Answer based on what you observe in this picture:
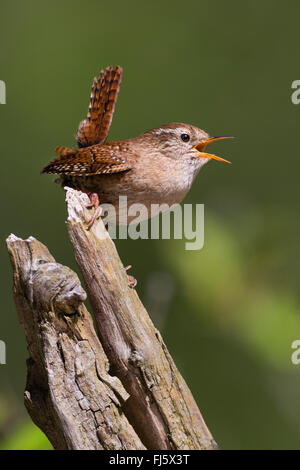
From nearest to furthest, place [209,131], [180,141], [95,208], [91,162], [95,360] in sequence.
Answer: [95,360] < [95,208] < [91,162] < [180,141] < [209,131]

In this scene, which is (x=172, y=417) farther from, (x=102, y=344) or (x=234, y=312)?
(x=234, y=312)

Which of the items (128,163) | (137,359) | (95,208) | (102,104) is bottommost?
(137,359)

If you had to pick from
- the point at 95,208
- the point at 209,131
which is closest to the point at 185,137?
the point at 95,208

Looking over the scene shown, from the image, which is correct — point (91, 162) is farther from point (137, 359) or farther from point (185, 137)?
point (137, 359)

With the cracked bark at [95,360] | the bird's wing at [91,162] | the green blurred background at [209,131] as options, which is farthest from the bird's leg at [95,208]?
the green blurred background at [209,131]

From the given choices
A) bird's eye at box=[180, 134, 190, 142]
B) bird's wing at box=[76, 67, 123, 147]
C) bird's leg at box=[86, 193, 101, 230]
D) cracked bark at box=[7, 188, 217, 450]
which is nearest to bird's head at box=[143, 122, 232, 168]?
bird's eye at box=[180, 134, 190, 142]

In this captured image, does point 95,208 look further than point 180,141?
No
